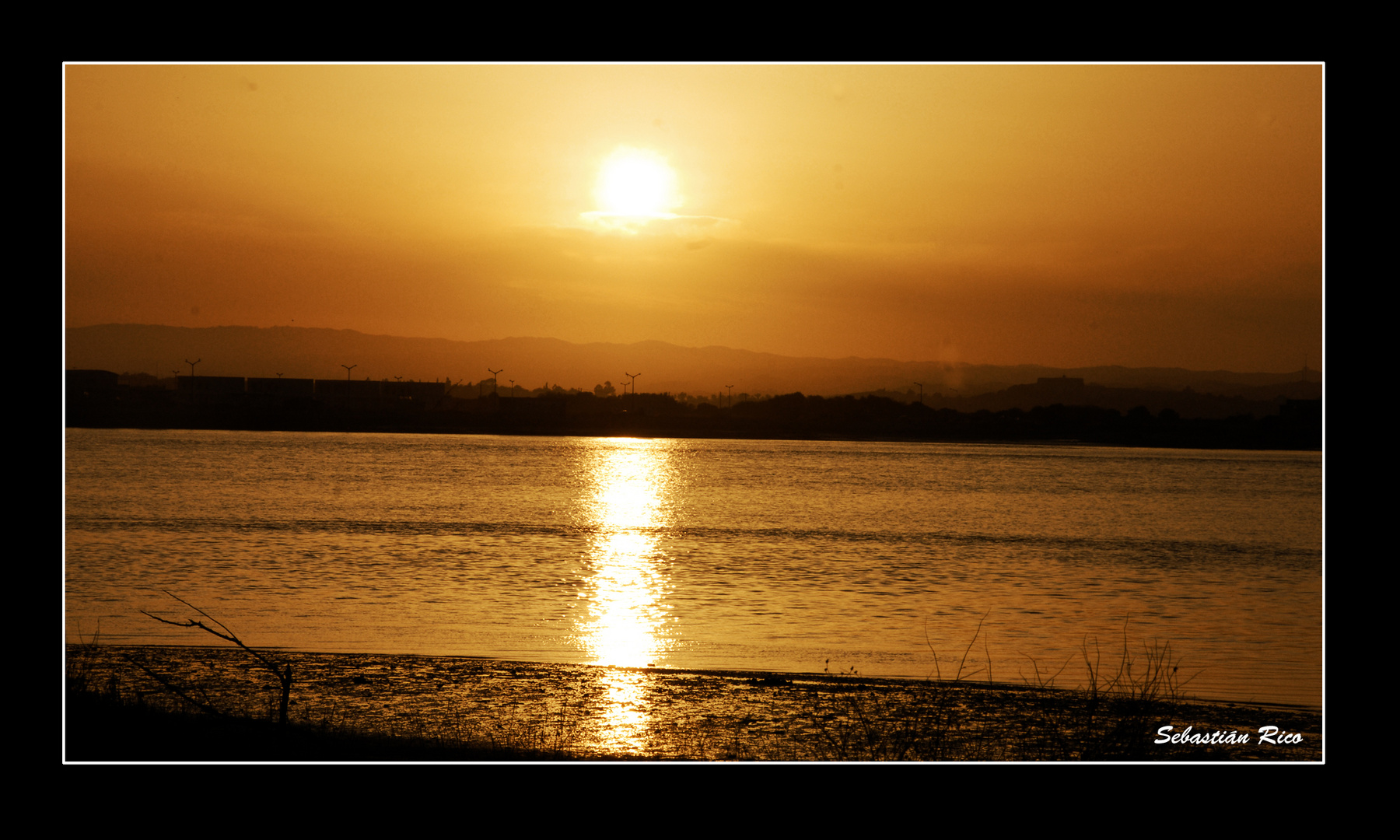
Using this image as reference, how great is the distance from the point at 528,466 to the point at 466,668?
10836 centimetres

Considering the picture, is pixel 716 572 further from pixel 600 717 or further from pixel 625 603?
pixel 600 717

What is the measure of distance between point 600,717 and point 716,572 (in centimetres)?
2146

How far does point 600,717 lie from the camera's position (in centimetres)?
1444

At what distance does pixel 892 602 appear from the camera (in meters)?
29.5

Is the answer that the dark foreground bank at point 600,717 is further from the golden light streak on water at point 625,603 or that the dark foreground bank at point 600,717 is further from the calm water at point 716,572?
the calm water at point 716,572

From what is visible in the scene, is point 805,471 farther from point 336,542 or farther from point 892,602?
point 892,602

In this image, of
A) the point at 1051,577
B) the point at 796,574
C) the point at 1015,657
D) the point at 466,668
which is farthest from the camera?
the point at 1051,577

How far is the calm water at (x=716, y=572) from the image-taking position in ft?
71.1

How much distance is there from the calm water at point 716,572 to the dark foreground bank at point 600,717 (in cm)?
223

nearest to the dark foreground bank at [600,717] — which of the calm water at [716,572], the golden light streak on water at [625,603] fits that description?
the golden light streak on water at [625,603]

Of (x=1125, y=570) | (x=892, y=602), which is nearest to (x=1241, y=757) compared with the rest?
(x=892, y=602)

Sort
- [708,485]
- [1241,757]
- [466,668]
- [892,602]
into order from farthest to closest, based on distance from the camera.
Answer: [708,485] < [892,602] < [466,668] < [1241,757]

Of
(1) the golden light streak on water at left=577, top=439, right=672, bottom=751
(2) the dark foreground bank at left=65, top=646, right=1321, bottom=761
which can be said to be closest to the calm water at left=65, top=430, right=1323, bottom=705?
(1) the golden light streak on water at left=577, top=439, right=672, bottom=751

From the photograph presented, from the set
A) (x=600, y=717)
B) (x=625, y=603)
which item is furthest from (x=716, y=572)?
(x=600, y=717)
